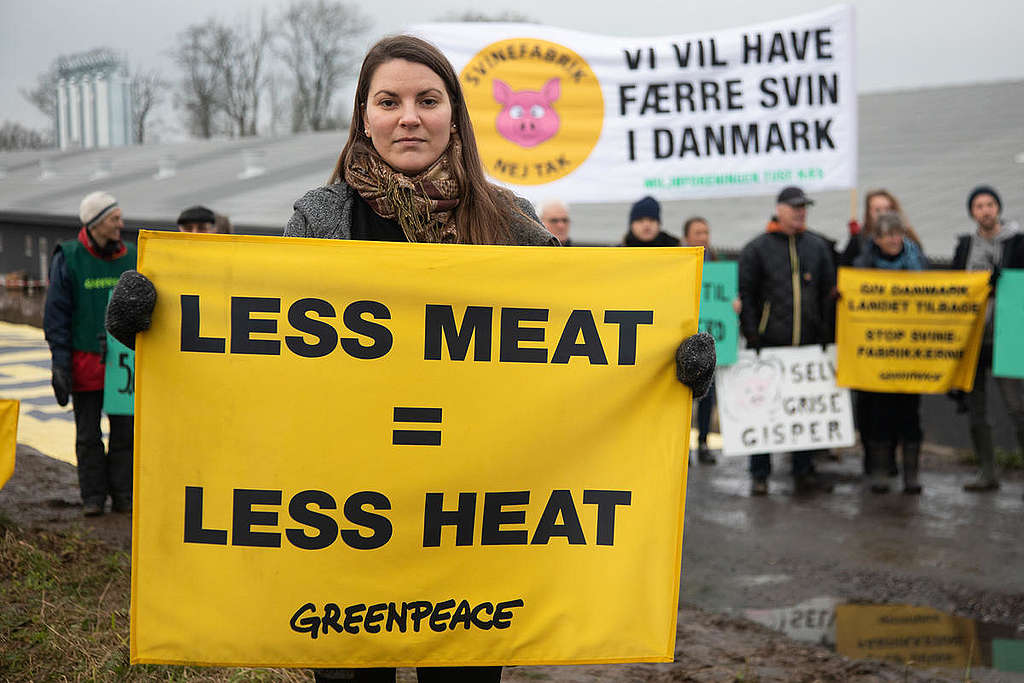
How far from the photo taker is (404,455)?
8.29ft

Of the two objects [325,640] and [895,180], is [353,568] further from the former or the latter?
[895,180]

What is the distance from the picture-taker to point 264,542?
8.13 feet

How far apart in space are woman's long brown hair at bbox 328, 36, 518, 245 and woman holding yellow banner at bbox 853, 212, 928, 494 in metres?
6.15

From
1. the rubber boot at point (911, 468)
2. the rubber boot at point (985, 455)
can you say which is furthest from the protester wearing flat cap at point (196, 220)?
the rubber boot at point (985, 455)

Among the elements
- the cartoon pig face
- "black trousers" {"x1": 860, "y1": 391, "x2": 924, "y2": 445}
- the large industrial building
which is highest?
the large industrial building

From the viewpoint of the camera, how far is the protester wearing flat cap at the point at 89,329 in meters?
6.25

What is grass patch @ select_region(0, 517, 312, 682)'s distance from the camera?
3.69 metres

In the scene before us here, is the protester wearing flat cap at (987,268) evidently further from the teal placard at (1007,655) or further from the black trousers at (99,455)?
the black trousers at (99,455)

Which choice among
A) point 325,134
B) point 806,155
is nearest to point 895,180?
point 806,155

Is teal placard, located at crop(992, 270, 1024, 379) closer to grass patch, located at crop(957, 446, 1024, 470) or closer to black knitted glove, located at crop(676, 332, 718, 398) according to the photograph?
grass patch, located at crop(957, 446, 1024, 470)

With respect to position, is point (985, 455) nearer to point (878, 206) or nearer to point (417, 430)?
point (878, 206)

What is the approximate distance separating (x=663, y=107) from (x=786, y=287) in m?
1.92

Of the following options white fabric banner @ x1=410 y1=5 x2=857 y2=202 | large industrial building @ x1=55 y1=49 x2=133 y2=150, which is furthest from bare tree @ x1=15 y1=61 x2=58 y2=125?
white fabric banner @ x1=410 y1=5 x2=857 y2=202

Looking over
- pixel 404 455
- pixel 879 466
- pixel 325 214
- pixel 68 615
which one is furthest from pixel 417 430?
pixel 879 466
